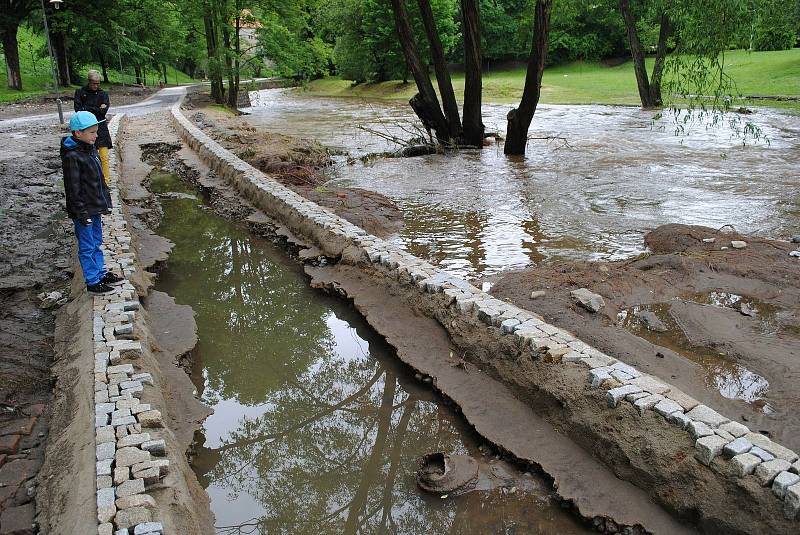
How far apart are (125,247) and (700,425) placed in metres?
6.37

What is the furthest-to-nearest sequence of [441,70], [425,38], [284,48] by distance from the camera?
1. [425,38]
2. [284,48]
3. [441,70]

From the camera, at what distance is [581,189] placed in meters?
12.3

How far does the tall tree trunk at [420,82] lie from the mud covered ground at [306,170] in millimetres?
2844

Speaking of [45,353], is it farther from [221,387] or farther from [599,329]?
[599,329]

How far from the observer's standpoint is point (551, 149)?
17.4 meters

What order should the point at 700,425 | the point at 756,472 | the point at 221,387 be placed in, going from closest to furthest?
the point at 756,472
the point at 700,425
the point at 221,387

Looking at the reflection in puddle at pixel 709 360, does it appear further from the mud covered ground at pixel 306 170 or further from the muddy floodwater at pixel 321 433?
the mud covered ground at pixel 306 170

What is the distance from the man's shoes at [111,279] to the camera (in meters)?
6.30

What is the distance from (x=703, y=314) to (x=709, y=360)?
0.84 meters

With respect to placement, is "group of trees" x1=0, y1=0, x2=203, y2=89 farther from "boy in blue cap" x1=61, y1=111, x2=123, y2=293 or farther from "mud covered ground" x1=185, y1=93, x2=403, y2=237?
→ "boy in blue cap" x1=61, y1=111, x2=123, y2=293

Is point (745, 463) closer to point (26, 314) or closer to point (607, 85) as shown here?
point (26, 314)

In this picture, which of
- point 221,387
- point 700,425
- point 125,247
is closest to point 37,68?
point 125,247

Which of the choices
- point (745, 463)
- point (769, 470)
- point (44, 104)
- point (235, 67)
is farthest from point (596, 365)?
point (44, 104)

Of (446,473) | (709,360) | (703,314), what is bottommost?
(446,473)
